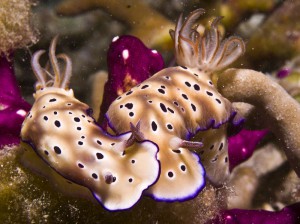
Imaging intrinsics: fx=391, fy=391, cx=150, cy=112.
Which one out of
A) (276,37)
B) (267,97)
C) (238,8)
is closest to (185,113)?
(267,97)

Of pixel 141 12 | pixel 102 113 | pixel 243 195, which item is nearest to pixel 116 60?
pixel 102 113

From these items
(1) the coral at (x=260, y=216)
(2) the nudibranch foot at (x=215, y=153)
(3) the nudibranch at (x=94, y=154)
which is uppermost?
(3) the nudibranch at (x=94, y=154)

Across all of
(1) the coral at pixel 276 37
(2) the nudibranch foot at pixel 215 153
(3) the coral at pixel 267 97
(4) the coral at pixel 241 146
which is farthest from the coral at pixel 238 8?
(2) the nudibranch foot at pixel 215 153

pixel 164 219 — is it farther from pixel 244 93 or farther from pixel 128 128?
pixel 244 93

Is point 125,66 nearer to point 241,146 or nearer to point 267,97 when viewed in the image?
point 267,97

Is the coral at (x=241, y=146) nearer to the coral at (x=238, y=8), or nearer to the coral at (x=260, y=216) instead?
the coral at (x=260, y=216)

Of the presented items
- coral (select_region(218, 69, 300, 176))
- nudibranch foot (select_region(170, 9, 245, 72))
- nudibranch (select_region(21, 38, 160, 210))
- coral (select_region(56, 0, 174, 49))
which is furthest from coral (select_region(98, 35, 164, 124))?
nudibranch (select_region(21, 38, 160, 210))

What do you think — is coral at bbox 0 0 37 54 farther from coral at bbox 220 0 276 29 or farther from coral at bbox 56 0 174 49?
coral at bbox 220 0 276 29
